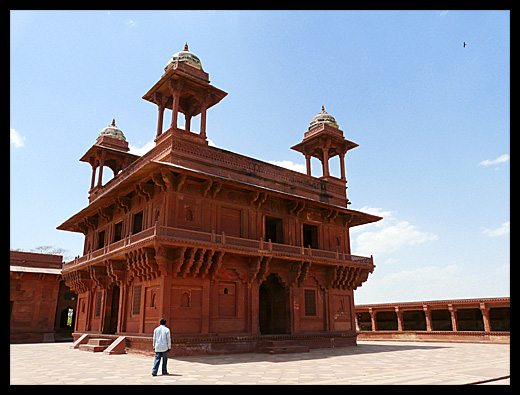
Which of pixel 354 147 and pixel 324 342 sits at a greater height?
pixel 354 147

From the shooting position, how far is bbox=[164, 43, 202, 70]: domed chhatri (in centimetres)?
1938

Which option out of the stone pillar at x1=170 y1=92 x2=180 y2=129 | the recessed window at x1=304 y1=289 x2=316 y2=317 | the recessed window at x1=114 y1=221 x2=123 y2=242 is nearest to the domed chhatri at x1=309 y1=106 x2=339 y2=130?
the stone pillar at x1=170 y1=92 x2=180 y2=129

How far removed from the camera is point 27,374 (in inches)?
396

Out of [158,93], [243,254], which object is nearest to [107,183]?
[158,93]

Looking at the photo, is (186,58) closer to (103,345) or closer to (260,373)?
(103,345)

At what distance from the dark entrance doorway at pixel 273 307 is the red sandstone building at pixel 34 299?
52.2 ft

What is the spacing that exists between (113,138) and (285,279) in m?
13.8

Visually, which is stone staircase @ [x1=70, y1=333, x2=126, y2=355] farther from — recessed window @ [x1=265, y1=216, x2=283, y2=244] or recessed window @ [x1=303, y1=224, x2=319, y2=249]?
recessed window @ [x1=303, y1=224, x2=319, y2=249]

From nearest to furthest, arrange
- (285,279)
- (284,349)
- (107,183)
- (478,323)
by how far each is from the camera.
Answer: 1. (284,349)
2. (285,279)
3. (107,183)
4. (478,323)

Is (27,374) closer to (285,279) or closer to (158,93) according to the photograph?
(285,279)

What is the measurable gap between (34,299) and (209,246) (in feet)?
60.8

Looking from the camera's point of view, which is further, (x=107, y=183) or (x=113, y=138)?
(x=113, y=138)

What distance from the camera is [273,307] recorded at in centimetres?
2052

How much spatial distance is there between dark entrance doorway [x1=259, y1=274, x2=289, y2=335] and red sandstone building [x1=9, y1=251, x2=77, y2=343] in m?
15.9
